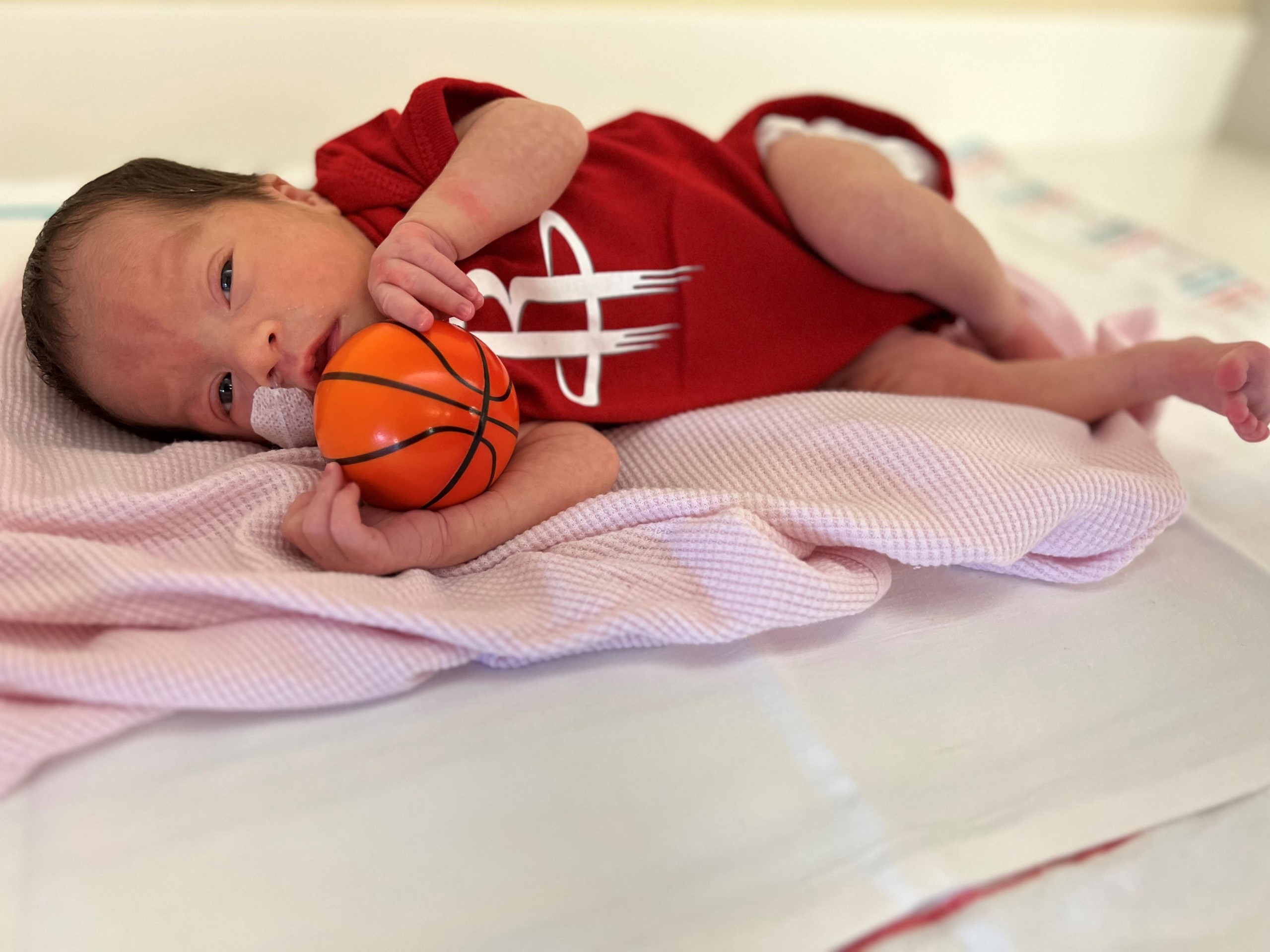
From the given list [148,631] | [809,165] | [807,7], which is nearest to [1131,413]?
[809,165]

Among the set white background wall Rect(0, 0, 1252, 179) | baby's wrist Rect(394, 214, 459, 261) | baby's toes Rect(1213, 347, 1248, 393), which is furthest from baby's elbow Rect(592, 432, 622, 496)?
white background wall Rect(0, 0, 1252, 179)

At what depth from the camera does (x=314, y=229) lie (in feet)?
2.81

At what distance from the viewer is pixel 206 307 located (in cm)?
80

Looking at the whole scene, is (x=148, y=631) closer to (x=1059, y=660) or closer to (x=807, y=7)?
(x=1059, y=660)

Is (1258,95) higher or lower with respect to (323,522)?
higher

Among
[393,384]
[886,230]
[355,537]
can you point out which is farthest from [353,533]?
[886,230]

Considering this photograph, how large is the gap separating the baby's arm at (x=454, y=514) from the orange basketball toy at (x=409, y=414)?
0.06 ft

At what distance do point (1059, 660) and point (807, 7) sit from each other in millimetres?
1460

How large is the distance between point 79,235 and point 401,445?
0.36m

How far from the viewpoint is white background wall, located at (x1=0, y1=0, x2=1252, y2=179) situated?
1.38 meters

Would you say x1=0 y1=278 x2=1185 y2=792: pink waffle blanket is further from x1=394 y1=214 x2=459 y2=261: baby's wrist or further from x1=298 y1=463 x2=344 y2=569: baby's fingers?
x1=394 y1=214 x2=459 y2=261: baby's wrist

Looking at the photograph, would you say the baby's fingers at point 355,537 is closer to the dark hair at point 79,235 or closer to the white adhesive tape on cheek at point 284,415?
the white adhesive tape on cheek at point 284,415

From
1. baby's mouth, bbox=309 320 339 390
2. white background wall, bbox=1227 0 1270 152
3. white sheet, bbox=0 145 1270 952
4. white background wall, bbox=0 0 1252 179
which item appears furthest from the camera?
white background wall, bbox=1227 0 1270 152

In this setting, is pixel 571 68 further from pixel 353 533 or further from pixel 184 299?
pixel 353 533
